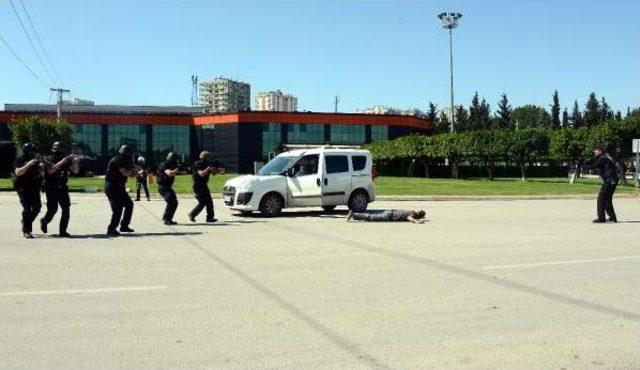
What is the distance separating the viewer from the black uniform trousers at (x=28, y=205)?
478 inches

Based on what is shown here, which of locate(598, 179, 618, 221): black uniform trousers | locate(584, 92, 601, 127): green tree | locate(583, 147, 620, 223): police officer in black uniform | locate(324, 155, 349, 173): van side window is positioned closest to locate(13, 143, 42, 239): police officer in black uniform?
locate(324, 155, 349, 173): van side window

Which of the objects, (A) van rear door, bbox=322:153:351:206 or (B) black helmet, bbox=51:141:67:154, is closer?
(B) black helmet, bbox=51:141:67:154

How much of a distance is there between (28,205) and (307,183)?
805 centimetres

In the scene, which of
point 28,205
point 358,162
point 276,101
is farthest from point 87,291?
point 276,101

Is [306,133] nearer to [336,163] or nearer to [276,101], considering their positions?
[336,163]

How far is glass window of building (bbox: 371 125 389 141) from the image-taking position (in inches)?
3716

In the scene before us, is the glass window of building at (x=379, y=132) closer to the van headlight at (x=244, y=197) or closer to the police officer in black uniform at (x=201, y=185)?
the van headlight at (x=244, y=197)

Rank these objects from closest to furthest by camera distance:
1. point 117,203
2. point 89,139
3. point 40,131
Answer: point 117,203
point 40,131
point 89,139

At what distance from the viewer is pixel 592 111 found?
11469 centimetres

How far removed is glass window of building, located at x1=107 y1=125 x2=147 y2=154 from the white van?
7852cm

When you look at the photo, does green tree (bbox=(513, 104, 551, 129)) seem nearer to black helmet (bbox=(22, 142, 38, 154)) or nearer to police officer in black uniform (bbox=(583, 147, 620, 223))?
police officer in black uniform (bbox=(583, 147, 620, 223))

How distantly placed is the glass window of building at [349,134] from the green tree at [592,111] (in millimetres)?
41791

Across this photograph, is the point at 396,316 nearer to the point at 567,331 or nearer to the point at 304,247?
the point at 567,331

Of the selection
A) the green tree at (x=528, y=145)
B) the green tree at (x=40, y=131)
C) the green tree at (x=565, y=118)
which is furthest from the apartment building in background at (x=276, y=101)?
the green tree at (x=528, y=145)
